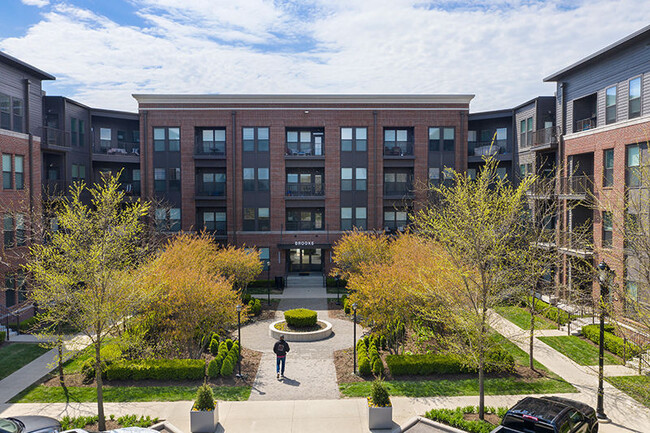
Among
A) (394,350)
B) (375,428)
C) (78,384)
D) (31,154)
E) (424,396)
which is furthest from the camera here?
(31,154)

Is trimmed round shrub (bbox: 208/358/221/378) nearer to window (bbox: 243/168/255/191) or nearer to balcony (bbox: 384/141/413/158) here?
Answer: window (bbox: 243/168/255/191)

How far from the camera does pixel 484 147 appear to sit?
41438 millimetres

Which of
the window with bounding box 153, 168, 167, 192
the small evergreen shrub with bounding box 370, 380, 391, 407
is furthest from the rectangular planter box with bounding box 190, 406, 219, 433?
the window with bounding box 153, 168, 167, 192

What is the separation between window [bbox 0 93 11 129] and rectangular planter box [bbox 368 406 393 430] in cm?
2579

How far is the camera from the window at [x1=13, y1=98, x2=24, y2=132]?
27.2m

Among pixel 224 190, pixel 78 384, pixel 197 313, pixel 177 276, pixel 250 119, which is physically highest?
pixel 250 119

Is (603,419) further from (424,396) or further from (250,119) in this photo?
(250,119)

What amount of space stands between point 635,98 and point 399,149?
19.9 m

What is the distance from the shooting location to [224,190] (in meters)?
39.7

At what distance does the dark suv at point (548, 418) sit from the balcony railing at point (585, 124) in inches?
792

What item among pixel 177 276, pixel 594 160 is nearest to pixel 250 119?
pixel 177 276

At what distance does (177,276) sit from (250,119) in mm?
23326

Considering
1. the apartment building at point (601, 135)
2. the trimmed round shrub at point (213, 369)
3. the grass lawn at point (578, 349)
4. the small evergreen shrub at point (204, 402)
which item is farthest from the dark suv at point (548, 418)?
the trimmed round shrub at point (213, 369)

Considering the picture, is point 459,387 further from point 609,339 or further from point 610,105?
point 610,105
